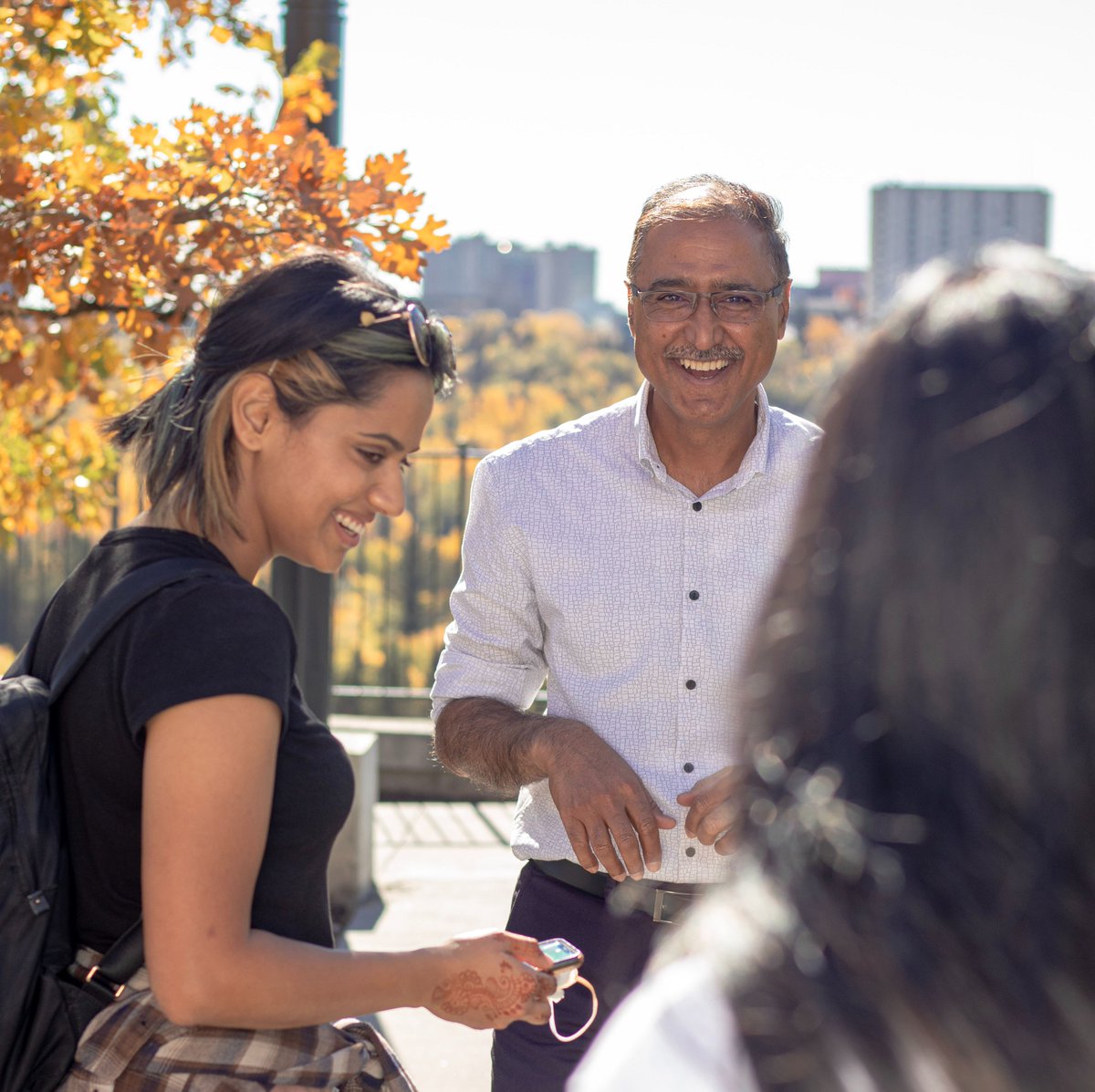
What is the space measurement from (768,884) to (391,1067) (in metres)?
1.03

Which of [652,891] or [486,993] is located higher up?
[486,993]

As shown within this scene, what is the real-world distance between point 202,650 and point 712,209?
4.99 ft

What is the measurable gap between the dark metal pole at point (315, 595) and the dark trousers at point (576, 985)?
6.40 feet

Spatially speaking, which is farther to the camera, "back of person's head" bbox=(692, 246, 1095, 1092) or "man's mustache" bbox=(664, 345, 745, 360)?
"man's mustache" bbox=(664, 345, 745, 360)

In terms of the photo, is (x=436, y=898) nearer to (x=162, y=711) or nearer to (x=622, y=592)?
(x=622, y=592)

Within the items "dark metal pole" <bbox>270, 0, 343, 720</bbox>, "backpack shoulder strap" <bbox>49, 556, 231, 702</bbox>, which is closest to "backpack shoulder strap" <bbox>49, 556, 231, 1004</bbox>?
"backpack shoulder strap" <bbox>49, 556, 231, 702</bbox>

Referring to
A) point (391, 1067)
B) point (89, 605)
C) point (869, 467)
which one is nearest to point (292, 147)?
point (89, 605)

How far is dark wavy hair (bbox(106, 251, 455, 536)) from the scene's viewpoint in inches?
71.0

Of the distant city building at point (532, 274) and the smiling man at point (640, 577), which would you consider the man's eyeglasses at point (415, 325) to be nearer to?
the smiling man at point (640, 577)

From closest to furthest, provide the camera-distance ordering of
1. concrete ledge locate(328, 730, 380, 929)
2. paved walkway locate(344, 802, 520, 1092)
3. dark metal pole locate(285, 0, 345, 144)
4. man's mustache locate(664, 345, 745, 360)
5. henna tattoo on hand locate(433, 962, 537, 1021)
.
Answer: henna tattoo on hand locate(433, 962, 537, 1021)
man's mustache locate(664, 345, 745, 360)
dark metal pole locate(285, 0, 345, 144)
paved walkway locate(344, 802, 520, 1092)
concrete ledge locate(328, 730, 380, 929)

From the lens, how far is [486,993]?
68.4 inches

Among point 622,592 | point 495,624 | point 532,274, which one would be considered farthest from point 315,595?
point 532,274

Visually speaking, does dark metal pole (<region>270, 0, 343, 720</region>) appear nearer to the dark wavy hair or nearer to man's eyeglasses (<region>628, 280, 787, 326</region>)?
man's eyeglasses (<region>628, 280, 787, 326</region>)

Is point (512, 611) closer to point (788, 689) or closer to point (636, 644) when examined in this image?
point (636, 644)
